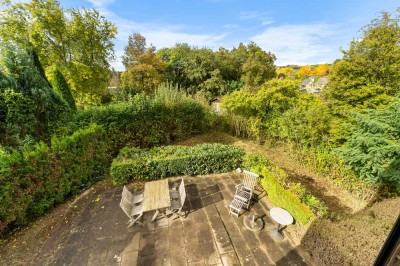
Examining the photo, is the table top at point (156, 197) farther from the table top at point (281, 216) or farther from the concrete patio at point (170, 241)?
the table top at point (281, 216)

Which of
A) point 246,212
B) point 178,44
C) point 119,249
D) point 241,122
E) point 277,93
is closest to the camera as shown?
point 119,249

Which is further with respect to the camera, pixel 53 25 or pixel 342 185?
pixel 53 25

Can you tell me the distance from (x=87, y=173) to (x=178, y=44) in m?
25.8

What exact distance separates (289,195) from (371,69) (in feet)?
18.2

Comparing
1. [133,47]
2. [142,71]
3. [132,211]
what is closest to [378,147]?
[132,211]

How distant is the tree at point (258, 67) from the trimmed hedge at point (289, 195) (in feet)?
54.4

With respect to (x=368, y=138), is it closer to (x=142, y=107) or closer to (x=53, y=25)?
(x=142, y=107)

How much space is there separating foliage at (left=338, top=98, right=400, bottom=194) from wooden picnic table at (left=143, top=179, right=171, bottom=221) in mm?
5869

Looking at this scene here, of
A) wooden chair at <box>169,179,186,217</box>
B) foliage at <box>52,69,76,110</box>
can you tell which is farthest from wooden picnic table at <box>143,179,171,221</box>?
foliage at <box>52,69,76,110</box>

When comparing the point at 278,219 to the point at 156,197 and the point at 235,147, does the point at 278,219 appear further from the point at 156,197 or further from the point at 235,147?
the point at 235,147

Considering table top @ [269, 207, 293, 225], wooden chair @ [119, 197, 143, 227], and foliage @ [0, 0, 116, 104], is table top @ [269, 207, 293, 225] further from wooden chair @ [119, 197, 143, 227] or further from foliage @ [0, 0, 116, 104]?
foliage @ [0, 0, 116, 104]

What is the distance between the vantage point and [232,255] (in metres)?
3.61

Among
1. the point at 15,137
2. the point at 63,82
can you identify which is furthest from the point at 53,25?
the point at 15,137

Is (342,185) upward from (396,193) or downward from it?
downward
